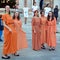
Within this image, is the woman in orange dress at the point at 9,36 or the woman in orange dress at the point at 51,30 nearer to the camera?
the woman in orange dress at the point at 9,36

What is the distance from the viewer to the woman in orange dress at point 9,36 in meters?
11.4

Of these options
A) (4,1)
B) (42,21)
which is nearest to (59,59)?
(42,21)

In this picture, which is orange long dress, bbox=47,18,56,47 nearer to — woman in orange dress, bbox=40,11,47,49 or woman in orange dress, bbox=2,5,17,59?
woman in orange dress, bbox=40,11,47,49

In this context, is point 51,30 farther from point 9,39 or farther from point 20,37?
point 9,39

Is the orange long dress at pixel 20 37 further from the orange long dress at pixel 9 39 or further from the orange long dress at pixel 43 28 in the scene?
the orange long dress at pixel 43 28

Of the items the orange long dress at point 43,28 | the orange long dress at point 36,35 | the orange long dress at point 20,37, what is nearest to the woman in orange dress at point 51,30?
the orange long dress at point 43,28

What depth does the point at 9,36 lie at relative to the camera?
38.0ft

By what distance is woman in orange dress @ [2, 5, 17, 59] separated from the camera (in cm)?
1142

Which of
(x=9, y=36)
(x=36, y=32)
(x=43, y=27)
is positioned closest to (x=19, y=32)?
(x=9, y=36)

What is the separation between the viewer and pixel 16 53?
1234 centimetres

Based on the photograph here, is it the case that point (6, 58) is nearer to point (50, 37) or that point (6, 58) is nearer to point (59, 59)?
point (59, 59)

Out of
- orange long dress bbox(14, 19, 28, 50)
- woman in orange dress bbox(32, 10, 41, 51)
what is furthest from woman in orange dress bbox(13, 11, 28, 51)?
woman in orange dress bbox(32, 10, 41, 51)

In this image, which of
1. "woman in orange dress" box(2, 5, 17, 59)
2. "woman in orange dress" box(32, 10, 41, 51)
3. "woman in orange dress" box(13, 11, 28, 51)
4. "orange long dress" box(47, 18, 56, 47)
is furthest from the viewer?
"orange long dress" box(47, 18, 56, 47)

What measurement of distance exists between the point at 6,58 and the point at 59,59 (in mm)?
1805
